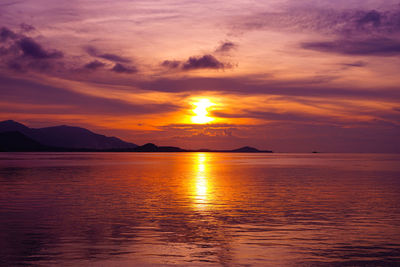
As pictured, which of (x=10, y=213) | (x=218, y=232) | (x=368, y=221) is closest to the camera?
(x=218, y=232)

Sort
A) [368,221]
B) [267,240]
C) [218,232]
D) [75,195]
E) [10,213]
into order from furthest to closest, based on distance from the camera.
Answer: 1. [75,195]
2. [10,213]
3. [368,221]
4. [218,232]
5. [267,240]

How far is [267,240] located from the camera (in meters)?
23.1

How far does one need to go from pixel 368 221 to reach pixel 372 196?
57.2ft

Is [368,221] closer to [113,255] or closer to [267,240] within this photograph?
[267,240]

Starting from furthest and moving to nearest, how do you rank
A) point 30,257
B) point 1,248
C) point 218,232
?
point 218,232 < point 1,248 < point 30,257

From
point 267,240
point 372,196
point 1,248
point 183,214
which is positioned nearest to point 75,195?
point 183,214

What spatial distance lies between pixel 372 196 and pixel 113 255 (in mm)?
34052

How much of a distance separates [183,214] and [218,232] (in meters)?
7.65

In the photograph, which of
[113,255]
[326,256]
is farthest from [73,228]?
[326,256]

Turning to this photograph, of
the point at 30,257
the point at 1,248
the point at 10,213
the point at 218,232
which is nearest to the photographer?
the point at 30,257

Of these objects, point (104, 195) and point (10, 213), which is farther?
point (104, 195)

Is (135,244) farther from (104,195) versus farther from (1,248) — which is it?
(104,195)

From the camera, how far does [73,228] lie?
87.2 feet

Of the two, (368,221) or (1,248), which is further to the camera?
(368,221)
